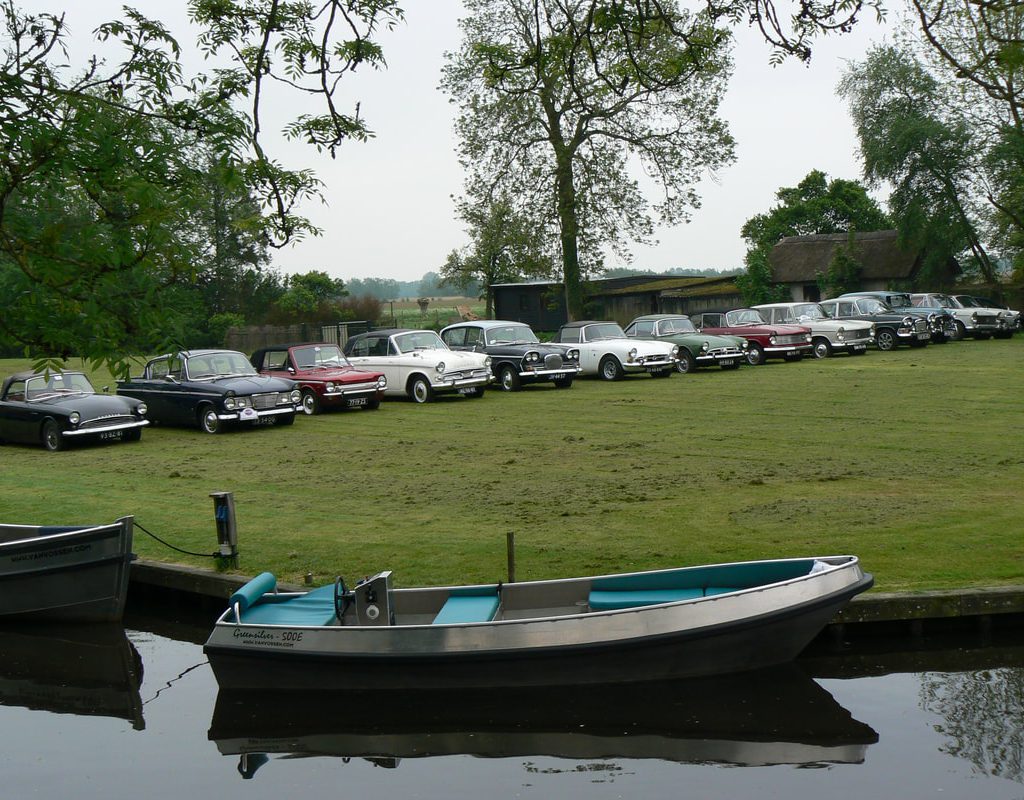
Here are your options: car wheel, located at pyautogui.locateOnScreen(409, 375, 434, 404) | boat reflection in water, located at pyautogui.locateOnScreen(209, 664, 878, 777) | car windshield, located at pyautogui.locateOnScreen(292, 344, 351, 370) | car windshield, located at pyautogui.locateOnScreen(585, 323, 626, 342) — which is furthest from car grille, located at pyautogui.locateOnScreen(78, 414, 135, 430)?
car windshield, located at pyautogui.locateOnScreen(585, 323, 626, 342)

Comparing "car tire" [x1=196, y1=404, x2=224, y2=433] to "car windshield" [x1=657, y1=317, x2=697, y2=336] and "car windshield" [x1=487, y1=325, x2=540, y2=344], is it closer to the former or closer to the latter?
"car windshield" [x1=487, y1=325, x2=540, y2=344]

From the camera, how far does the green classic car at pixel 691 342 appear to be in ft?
105

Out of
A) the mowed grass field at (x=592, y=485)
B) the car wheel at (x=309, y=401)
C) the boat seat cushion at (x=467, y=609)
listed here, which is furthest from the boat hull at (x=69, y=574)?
the car wheel at (x=309, y=401)

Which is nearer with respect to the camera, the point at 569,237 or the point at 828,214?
the point at 569,237

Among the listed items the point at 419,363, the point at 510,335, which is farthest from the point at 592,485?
the point at 510,335

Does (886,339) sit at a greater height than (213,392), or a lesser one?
lesser

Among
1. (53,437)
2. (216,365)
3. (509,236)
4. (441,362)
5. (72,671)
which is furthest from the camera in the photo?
(509,236)

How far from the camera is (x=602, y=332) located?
3231 cm

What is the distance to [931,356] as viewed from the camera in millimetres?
32562

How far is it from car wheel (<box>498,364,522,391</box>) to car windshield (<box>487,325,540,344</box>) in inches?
34.5

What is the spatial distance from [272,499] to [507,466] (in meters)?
3.60

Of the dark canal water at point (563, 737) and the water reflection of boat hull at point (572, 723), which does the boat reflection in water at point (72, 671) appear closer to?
the dark canal water at point (563, 737)

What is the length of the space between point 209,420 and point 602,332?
13210 millimetres

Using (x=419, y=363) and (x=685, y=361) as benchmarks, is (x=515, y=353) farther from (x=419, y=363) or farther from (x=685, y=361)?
(x=685, y=361)
